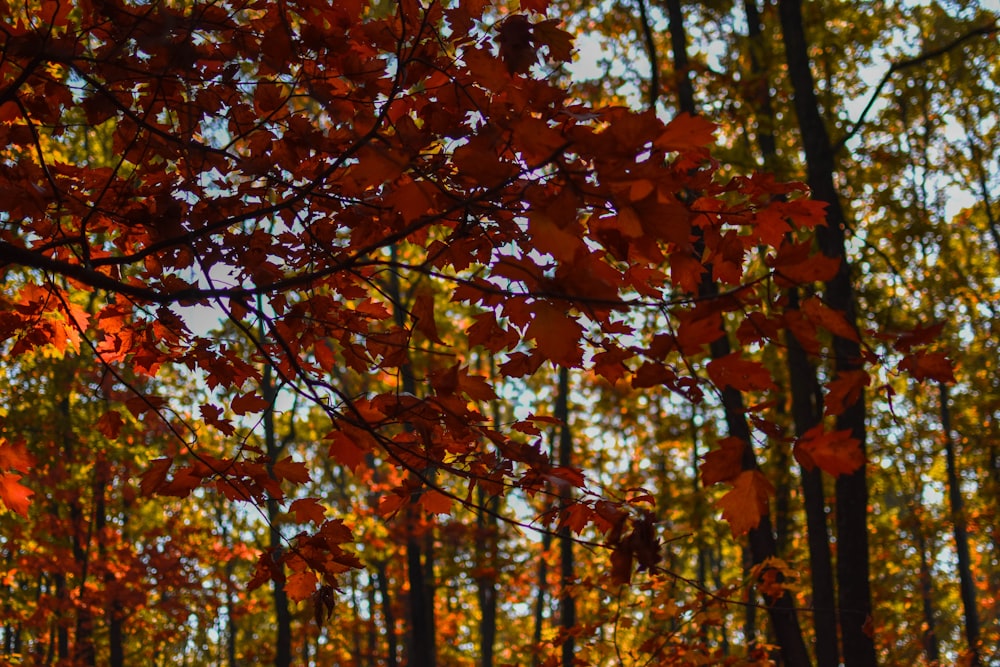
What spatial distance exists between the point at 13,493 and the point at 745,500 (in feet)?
5.55

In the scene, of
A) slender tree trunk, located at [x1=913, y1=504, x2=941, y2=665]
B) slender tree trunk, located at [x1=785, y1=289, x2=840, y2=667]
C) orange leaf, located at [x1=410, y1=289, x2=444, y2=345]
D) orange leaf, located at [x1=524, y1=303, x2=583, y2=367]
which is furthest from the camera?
slender tree trunk, located at [x1=913, y1=504, x2=941, y2=665]

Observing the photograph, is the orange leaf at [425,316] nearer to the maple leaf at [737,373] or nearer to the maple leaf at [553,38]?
the maple leaf at [737,373]

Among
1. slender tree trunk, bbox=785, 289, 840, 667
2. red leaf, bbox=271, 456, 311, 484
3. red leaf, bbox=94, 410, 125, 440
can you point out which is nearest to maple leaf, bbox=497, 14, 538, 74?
red leaf, bbox=271, 456, 311, 484

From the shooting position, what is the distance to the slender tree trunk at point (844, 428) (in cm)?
482

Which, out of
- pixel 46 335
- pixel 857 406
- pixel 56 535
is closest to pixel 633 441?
pixel 56 535

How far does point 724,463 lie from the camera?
55.4 inches

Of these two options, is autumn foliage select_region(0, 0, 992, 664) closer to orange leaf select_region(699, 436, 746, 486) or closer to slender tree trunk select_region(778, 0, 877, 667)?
orange leaf select_region(699, 436, 746, 486)

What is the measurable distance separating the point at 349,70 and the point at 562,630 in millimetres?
3977

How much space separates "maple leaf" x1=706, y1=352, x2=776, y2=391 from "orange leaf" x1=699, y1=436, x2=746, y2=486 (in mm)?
140

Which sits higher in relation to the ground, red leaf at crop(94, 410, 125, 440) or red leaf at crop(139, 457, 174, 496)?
red leaf at crop(94, 410, 125, 440)

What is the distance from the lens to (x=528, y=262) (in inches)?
57.7

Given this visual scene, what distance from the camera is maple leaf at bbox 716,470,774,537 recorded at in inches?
55.8

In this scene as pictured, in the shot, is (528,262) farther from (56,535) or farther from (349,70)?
(56,535)

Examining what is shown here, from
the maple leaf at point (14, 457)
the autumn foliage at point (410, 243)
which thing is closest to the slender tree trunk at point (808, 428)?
the autumn foliage at point (410, 243)
